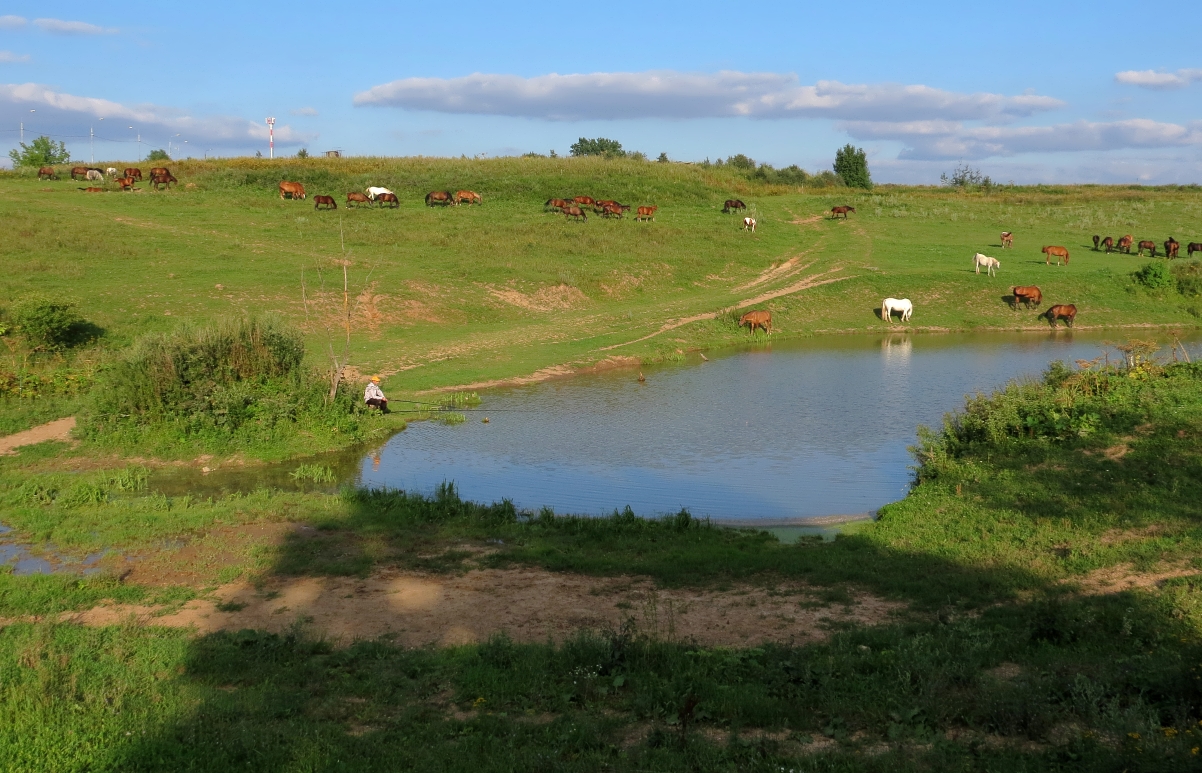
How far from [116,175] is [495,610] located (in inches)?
2121

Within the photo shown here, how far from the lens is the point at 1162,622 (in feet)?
27.1

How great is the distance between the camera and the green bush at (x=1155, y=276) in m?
39.3

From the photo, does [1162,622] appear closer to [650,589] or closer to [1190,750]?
[1190,750]

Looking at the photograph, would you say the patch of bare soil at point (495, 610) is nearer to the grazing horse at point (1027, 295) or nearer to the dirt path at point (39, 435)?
the dirt path at point (39, 435)

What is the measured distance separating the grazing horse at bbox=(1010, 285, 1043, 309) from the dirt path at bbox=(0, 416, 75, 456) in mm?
32988

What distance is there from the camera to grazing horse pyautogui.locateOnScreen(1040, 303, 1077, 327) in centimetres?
3566

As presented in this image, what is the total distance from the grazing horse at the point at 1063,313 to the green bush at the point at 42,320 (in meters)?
33.0

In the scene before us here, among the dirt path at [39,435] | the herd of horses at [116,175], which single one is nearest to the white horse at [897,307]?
the dirt path at [39,435]

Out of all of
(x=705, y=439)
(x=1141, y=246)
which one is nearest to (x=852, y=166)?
(x=1141, y=246)

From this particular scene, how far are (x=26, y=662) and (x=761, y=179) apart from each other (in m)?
68.8

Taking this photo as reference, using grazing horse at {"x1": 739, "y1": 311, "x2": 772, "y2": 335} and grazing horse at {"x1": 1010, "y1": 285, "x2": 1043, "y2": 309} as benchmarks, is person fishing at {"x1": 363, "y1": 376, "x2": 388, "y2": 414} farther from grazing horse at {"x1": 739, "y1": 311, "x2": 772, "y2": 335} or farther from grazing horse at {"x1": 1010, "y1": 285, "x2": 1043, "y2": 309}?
grazing horse at {"x1": 1010, "y1": 285, "x2": 1043, "y2": 309}

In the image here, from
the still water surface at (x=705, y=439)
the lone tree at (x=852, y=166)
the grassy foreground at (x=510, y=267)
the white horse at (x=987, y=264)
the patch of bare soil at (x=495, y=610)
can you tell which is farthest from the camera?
the lone tree at (x=852, y=166)

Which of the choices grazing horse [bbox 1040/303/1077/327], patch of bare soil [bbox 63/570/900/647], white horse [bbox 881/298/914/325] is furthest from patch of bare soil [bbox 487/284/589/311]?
patch of bare soil [bbox 63/570/900/647]

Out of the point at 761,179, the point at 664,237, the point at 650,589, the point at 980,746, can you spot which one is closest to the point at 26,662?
the point at 650,589
